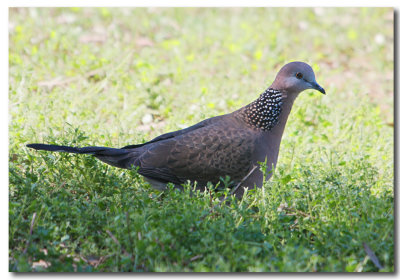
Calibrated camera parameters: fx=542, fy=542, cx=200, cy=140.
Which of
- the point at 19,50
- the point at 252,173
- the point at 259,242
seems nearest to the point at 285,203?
the point at 252,173

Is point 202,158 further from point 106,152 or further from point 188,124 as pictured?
point 188,124

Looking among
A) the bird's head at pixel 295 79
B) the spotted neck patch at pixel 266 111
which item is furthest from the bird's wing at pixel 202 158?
the bird's head at pixel 295 79

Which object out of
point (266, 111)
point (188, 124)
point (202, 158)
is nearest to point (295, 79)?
point (266, 111)

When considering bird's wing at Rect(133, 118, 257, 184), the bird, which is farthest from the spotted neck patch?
bird's wing at Rect(133, 118, 257, 184)

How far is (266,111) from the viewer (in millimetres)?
4375

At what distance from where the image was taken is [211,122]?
4543 mm

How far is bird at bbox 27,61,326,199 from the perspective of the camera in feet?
13.7

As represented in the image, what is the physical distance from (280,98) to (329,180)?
2.87ft

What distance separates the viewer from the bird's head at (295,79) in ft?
14.5

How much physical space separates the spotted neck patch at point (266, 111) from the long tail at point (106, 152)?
3.34ft

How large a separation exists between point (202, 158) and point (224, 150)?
19cm

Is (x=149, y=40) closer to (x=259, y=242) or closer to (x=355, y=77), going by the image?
(x=355, y=77)

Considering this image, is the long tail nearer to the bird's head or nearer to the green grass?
the green grass
